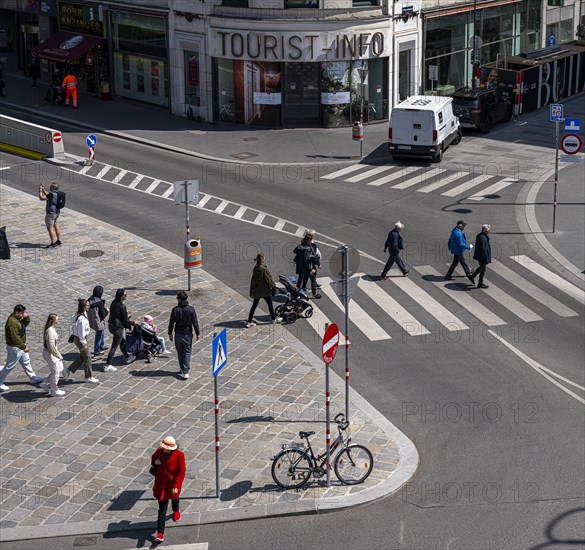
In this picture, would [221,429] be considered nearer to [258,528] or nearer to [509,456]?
[258,528]

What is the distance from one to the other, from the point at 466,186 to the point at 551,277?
9337 mm

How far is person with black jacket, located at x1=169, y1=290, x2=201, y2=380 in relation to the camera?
21609 millimetres

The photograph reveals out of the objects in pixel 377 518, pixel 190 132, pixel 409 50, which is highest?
pixel 409 50

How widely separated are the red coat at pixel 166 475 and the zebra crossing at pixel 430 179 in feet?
71.7

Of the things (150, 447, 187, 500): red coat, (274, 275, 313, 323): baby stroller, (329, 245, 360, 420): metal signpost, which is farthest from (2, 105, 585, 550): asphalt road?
(329, 245, 360, 420): metal signpost

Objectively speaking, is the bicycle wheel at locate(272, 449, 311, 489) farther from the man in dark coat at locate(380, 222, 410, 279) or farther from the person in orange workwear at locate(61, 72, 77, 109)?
the person in orange workwear at locate(61, 72, 77, 109)

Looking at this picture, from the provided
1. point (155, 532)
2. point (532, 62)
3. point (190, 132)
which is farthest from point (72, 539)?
point (532, 62)

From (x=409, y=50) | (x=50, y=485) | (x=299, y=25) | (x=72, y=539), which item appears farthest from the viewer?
(x=409, y=50)

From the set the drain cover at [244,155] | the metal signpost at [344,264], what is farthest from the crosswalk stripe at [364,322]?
the drain cover at [244,155]

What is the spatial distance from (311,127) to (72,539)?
3259 cm

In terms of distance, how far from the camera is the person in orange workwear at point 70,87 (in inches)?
1949

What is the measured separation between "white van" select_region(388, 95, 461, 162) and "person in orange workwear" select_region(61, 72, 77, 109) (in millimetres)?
16966

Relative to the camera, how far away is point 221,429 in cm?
1969

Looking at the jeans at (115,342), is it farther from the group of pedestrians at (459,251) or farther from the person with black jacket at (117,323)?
the group of pedestrians at (459,251)
